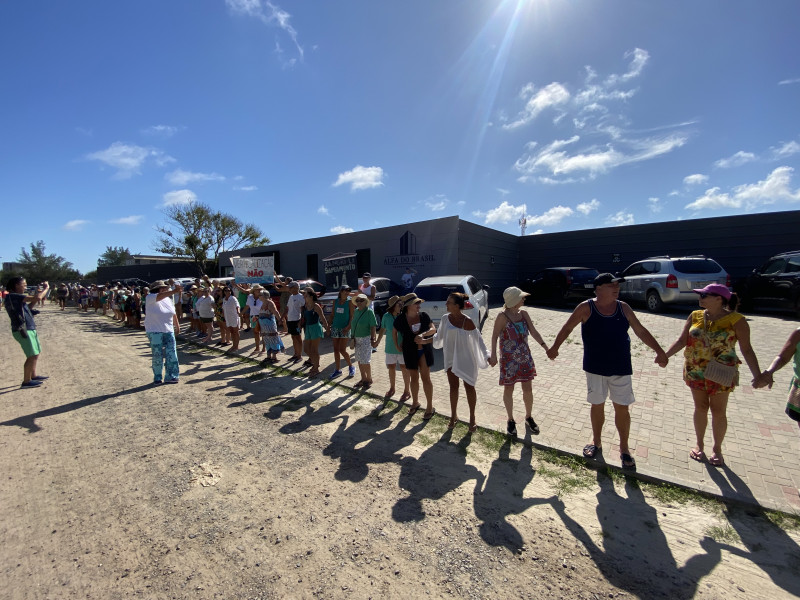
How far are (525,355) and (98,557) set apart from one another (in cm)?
404

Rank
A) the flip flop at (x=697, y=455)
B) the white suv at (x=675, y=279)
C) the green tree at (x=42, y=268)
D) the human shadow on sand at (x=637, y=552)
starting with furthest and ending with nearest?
the green tree at (x=42, y=268), the white suv at (x=675, y=279), the flip flop at (x=697, y=455), the human shadow on sand at (x=637, y=552)

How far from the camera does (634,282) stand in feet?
39.2

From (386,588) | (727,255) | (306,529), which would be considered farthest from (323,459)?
(727,255)

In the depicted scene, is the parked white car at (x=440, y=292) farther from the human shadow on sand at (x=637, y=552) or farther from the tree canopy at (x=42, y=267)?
the tree canopy at (x=42, y=267)

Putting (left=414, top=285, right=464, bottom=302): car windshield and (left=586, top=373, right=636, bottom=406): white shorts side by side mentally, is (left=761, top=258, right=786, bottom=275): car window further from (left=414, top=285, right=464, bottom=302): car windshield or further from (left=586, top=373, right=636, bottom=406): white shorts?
(left=586, top=373, right=636, bottom=406): white shorts

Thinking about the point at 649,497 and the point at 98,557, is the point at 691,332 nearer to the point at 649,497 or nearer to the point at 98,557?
the point at 649,497

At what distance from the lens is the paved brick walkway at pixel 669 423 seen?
316cm

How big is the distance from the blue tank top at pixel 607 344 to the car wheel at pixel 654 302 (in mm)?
9467

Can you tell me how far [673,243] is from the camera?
16.5 meters

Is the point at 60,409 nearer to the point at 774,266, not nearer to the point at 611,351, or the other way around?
the point at 611,351

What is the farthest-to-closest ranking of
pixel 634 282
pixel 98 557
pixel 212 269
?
pixel 212 269 → pixel 634 282 → pixel 98 557

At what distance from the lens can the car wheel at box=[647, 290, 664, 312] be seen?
11.1 metres

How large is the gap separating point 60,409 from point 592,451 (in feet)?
23.3

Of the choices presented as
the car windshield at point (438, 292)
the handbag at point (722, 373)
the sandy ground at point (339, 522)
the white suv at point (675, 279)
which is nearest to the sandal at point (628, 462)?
the sandy ground at point (339, 522)
